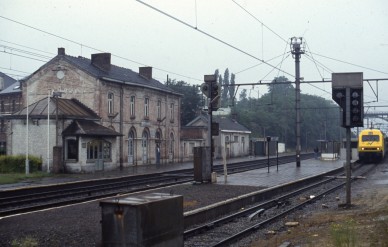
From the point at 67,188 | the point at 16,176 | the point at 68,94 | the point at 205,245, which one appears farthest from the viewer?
the point at 68,94

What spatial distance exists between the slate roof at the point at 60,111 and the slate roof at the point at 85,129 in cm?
45

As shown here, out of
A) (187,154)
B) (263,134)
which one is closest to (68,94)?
(187,154)

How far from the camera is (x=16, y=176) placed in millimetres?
27688

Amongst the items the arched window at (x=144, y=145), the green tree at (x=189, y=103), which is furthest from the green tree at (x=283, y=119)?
the arched window at (x=144, y=145)

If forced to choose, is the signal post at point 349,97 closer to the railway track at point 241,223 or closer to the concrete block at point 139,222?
the railway track at point 241,223

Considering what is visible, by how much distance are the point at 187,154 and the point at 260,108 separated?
3894 cm

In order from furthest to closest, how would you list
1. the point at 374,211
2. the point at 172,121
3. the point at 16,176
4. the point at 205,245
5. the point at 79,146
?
the point at 172,121 → the point at 79,146 → the point at 16,176 → the point at 374,211 → the point at 205,245

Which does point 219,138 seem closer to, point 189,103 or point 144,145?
point 144,145

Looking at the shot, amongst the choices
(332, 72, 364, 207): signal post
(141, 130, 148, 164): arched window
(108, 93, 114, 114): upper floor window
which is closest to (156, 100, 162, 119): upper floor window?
(141, 130, 148, 164): arched window

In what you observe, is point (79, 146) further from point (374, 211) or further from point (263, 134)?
point (263, 134)

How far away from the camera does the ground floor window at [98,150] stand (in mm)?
33197

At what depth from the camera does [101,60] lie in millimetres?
39875

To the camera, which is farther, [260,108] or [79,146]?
[260,108]

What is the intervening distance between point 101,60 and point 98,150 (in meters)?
9.01
